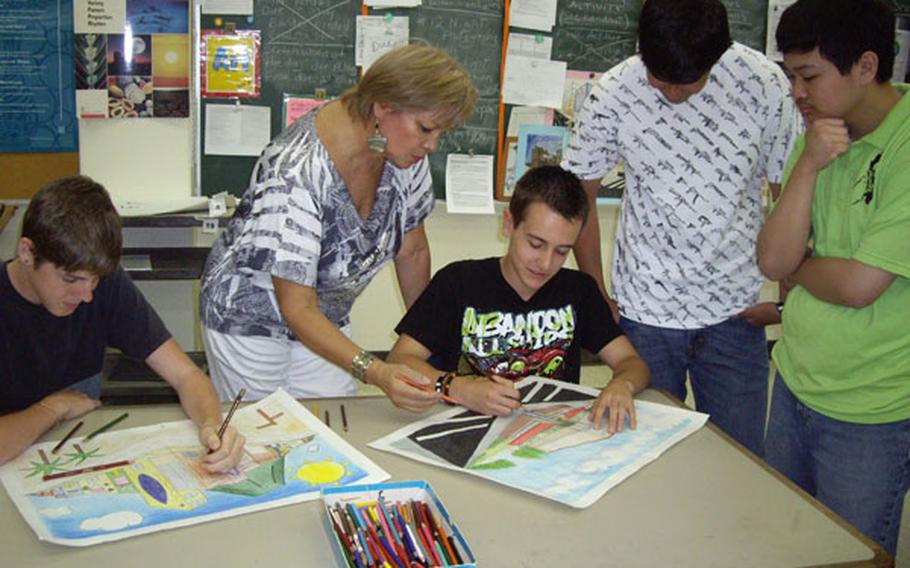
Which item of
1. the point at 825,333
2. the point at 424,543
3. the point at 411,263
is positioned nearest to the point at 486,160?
the point at 411,263

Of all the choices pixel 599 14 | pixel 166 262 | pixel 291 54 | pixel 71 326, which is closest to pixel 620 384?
pixel 71 326

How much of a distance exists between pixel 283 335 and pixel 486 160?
2.18 meters

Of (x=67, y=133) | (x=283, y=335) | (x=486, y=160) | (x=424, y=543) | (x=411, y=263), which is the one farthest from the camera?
(x=486, y=160)

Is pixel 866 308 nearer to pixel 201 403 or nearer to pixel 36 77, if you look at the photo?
pixel 201 403

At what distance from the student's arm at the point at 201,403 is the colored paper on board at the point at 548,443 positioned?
0.81 ft

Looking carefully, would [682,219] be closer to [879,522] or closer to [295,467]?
[879,522]

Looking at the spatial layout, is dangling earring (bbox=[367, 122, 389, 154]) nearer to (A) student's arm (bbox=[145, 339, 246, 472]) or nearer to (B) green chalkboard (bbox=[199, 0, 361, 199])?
(A) student's arm (bbox=[145, 339, 246, 472])

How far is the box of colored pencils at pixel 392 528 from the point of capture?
0.98 meters

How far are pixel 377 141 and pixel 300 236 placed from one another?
0.79 feet

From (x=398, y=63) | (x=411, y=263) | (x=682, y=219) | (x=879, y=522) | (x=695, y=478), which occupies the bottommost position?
(x=879, y=522)

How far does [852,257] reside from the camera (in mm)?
1352

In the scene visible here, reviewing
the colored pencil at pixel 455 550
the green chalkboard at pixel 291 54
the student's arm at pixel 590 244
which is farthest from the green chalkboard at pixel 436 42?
the colored pencil at pixel 455 550

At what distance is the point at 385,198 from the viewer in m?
1.73

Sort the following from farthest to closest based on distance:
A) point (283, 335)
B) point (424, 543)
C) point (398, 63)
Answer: point (283, 335) → point (398, 63) → point (424, 543)
